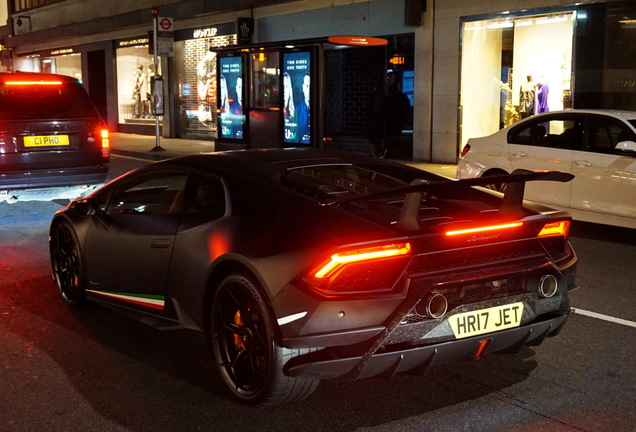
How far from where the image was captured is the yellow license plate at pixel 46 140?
418 inches

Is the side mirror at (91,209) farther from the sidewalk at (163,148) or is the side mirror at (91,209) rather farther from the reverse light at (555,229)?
the sidewalk at (163,148)

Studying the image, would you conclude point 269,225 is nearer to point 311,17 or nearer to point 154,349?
point 154,349

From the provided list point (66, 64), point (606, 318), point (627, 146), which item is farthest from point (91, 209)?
point (66, 64)

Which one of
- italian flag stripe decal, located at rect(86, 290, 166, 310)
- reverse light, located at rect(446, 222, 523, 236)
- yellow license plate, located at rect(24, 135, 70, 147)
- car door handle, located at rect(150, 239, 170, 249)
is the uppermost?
yellow license plate, located at rect(24, 135, 70, 147)

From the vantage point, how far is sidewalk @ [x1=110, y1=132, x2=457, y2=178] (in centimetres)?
1869

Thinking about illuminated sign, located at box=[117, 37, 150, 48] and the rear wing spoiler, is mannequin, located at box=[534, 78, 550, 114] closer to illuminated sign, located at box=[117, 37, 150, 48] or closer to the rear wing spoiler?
the rear wing spoiler

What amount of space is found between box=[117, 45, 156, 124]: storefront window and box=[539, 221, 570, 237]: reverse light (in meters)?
28.7

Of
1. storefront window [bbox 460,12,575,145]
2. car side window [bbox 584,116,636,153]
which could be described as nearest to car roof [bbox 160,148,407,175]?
car side window [bbox 584,116,636,153]

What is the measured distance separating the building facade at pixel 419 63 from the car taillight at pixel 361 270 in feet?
41.7

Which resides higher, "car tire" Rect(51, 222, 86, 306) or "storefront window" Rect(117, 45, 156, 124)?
"storefront window" Rect(117, 45, 156, 124)

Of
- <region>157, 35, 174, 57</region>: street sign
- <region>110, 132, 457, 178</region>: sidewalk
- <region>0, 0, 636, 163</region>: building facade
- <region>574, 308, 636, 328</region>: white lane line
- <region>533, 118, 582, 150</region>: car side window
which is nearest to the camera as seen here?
<region>574, 308, 636, 328</region>: white lane line

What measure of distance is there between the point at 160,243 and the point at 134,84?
96.0 feet

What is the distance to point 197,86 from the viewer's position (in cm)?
2844

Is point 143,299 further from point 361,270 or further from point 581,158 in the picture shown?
point 581,158
